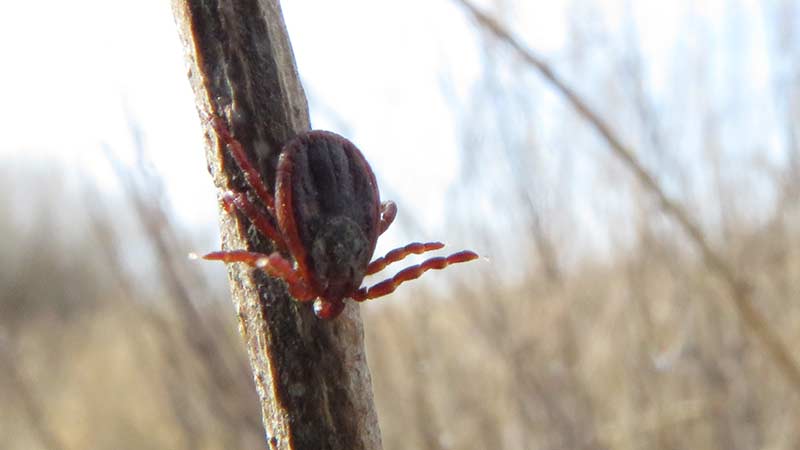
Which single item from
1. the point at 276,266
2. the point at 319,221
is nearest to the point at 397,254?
the point at 319,221

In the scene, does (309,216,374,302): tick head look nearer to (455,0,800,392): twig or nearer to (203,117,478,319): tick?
(203,117,478,319): tick

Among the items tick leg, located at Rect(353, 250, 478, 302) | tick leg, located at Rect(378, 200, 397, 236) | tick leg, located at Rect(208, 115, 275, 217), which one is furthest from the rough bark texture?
tick leg, located at Rect(378, 200, 397, 236)

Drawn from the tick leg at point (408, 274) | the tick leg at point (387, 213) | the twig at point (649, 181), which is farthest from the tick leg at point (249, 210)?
the twig at point (649, 181)

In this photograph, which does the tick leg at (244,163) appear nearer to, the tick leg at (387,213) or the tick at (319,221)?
the tick at (319,221)

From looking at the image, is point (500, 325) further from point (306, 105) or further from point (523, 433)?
point (306, 105)

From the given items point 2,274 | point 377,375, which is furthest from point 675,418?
point 2,274
